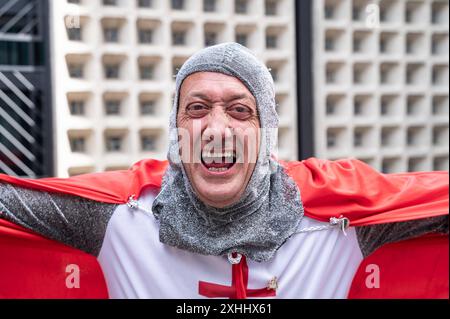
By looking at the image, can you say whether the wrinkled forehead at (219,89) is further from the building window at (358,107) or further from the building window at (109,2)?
the building window at (358,107)

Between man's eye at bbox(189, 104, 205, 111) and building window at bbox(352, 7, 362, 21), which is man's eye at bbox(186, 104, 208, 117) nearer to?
man's eye at bbox(189, 104, 205, 111)

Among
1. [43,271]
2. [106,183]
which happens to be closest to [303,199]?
[106,183]

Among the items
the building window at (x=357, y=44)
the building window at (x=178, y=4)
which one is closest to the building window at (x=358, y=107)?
the building window at (x=357, y=44)

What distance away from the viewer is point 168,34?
1.44m

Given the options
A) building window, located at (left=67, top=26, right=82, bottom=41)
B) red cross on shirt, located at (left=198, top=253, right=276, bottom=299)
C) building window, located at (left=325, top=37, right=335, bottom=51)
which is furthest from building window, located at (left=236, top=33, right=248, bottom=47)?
red cross on shirt, located at (left=198, top=253, right=276, bottom=299)

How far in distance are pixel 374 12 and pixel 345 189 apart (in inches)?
32.4

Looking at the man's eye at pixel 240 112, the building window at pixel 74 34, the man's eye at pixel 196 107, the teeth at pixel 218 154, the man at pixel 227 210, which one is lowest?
the man at pixel 227 210

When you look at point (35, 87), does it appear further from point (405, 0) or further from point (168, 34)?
point (405, 0)

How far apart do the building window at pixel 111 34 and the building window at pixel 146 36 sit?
2.8 inches

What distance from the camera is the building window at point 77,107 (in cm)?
143

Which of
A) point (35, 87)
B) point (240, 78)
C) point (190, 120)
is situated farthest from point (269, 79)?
point (35, 87)

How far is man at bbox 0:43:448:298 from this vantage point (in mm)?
929

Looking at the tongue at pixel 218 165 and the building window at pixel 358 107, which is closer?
the tongue at pixel 218 165

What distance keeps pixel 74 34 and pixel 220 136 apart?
73 cm
